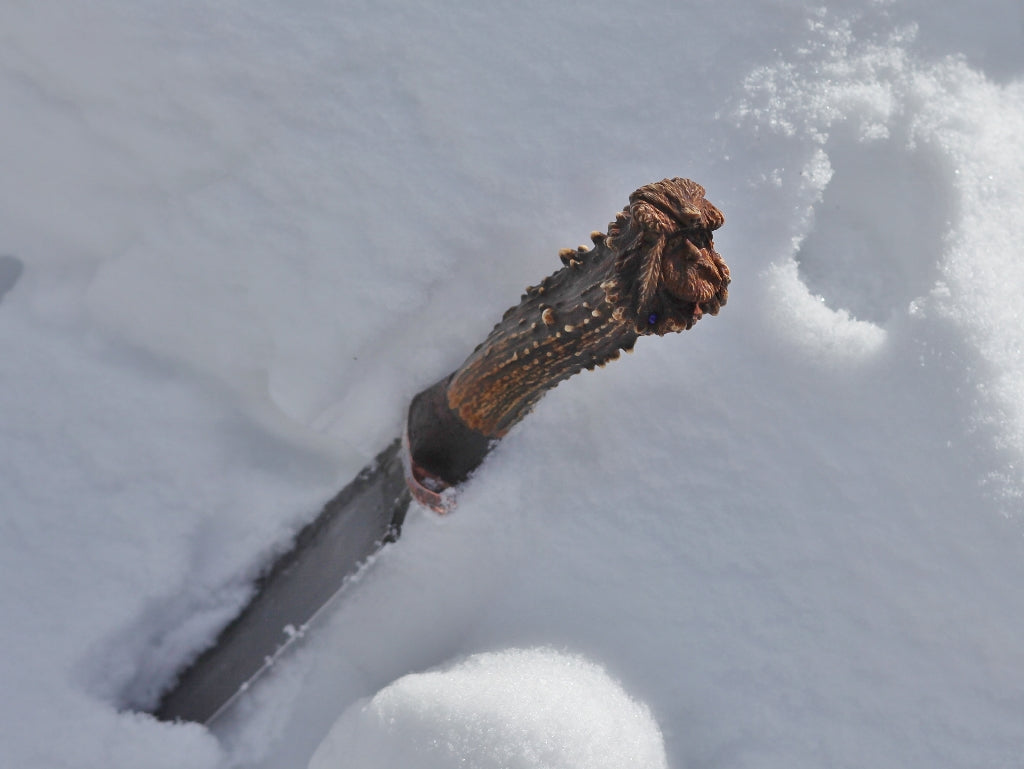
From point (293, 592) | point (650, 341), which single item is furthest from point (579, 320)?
point (293, 592)

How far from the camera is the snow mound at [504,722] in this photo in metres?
2.11

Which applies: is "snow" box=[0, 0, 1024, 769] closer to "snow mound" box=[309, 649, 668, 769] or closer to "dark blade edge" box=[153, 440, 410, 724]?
"snow mound" box=[309, 649, 668, 769]

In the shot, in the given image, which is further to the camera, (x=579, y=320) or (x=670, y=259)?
(x=579, y=320)

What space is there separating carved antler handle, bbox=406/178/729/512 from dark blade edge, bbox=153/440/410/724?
0.99ft

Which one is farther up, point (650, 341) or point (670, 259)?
point (650, 341)

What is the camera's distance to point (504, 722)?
6.99 ft

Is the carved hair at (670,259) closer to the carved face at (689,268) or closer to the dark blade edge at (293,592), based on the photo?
the carved face at (689,268)

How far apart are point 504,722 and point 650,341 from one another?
115 cm

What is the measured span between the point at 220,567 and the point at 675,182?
6.55ft

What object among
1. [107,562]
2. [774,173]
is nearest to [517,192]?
[774,173]

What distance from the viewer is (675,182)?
1.47 metres

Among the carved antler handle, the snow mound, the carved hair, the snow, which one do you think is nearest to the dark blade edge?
the snow

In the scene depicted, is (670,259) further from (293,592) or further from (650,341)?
(293,592)

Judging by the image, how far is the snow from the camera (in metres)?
2.27
